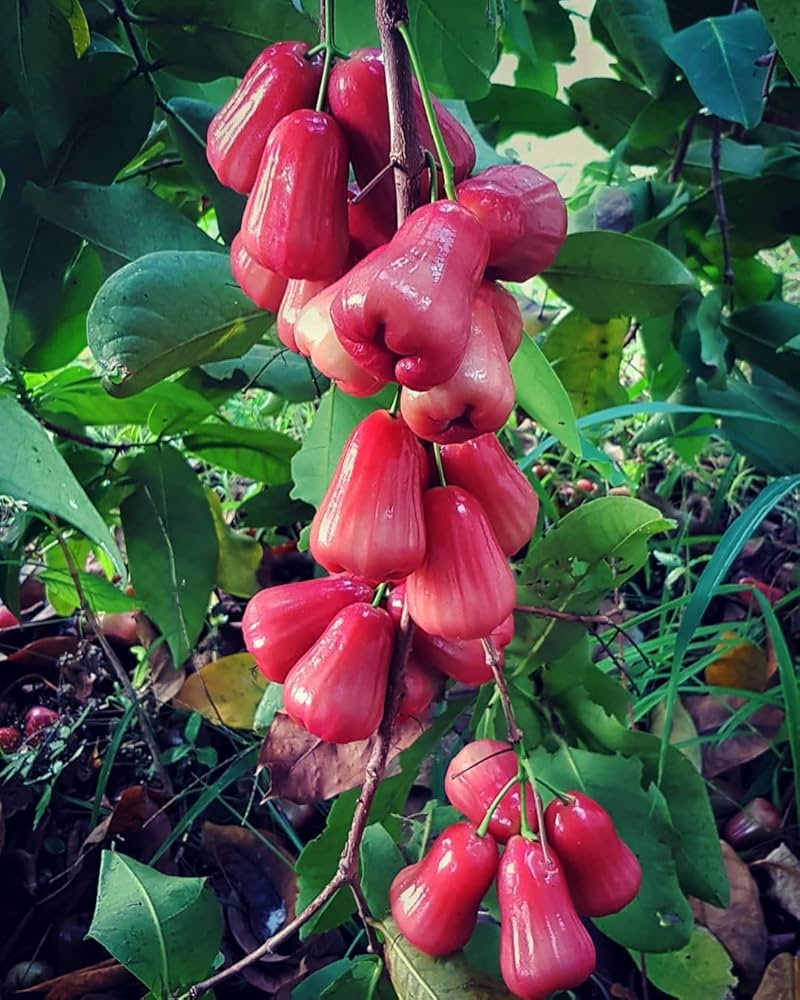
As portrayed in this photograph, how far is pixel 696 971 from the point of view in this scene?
0.79m

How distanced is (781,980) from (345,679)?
61cm

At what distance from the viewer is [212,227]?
1433mm

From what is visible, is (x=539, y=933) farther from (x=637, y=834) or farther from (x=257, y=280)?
(x=257, y=280)

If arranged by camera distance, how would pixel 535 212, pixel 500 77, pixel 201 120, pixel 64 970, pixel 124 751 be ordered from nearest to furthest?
pixel 535 212, pixel 201 120, pixel 64 970, pixel 124 751, pixel 500 77

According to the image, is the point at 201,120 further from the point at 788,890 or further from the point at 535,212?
the point at 788,890

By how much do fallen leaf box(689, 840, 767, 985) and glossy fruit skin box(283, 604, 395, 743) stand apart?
591mm

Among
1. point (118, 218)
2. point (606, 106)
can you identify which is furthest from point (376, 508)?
point (606, 106)

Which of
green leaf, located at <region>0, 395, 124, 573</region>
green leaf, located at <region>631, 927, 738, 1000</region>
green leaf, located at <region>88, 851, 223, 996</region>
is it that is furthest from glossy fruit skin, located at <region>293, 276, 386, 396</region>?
green leaf, located at <region>631, 927, 738, 1000</region>

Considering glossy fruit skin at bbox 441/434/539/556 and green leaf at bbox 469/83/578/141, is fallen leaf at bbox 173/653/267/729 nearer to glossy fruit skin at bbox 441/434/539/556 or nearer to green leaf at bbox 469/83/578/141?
glossy fruit skin at bbox 441/434/539/556

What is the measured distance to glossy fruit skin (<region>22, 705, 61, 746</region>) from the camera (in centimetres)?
104

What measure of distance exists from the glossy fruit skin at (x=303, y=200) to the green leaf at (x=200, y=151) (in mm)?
319

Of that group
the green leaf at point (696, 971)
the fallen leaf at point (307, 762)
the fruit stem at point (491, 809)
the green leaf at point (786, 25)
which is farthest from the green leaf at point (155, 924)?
the green leaf at point (786, 25)

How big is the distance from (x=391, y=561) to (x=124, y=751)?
761mm

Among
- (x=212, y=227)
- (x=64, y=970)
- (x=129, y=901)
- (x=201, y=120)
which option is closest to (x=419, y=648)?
(x=129, y=901)
